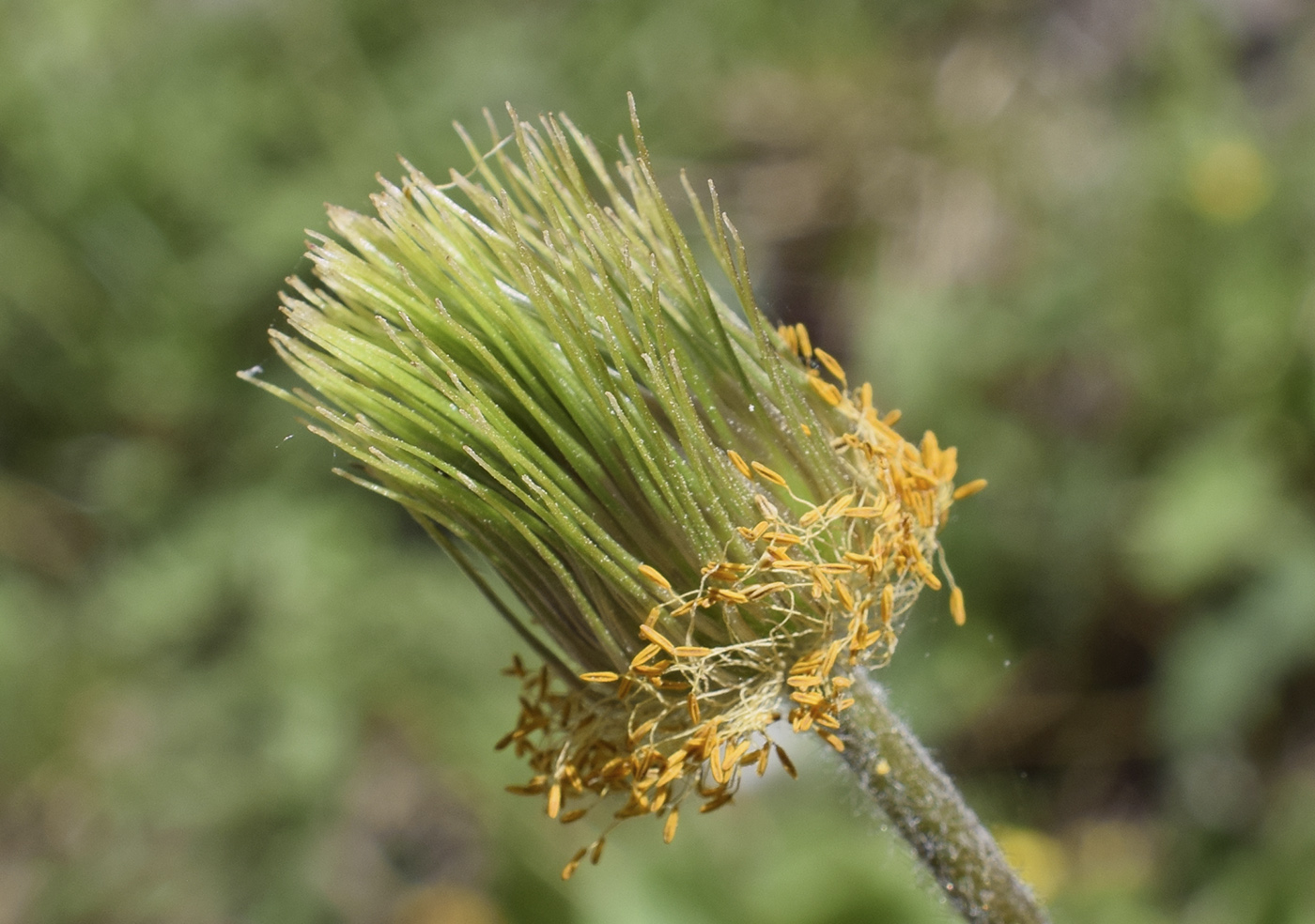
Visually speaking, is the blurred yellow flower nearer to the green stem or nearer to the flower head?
the flower head

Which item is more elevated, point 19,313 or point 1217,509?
point 19,313

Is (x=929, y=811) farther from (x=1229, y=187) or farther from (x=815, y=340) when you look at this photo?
(x=815, y=340)

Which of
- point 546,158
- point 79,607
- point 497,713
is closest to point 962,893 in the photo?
point 546,158

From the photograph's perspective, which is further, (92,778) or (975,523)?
(92,778)

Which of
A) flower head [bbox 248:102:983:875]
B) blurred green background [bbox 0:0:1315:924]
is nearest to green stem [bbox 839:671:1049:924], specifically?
flower head [bbox 248:102:983:875]

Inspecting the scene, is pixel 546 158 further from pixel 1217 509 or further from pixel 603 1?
pixel 603 1

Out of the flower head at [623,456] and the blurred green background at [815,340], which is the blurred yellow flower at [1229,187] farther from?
the flower head at [623,456]
